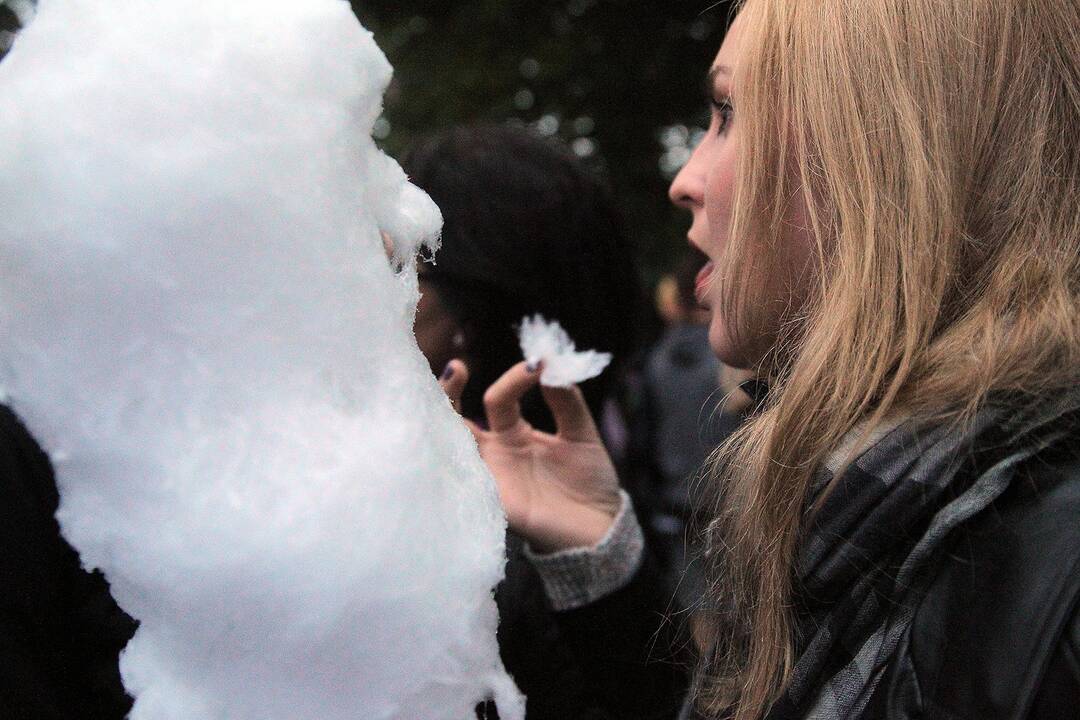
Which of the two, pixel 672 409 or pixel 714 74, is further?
pixel 672 409

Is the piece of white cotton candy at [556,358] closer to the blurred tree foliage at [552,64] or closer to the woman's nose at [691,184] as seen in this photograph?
the woman's nose at [691,184]

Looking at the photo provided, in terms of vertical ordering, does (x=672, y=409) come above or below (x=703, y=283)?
below

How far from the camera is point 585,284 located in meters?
2.06

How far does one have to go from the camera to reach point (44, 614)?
1.02 meters

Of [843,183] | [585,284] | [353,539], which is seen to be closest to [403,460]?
[353,539]

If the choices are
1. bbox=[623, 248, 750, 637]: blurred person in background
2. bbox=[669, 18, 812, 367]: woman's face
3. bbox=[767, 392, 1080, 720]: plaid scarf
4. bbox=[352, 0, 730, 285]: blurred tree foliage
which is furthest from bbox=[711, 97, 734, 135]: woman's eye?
bbox=[352, 0, 730, 285]: blurred tree foliage

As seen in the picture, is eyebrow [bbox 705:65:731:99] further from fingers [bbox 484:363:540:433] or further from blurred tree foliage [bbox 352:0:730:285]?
blurred tree foliage [bbox 352:0:730:285]

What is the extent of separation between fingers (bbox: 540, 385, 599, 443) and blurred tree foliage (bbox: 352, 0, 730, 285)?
14.9ft

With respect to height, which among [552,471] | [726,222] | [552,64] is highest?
[726,222]

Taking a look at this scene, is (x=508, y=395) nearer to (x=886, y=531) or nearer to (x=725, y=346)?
(x=725, y=346)

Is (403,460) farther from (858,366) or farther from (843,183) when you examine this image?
(843,183)

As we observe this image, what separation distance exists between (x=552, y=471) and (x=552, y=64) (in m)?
5.25

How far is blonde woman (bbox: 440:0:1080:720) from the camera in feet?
2.89

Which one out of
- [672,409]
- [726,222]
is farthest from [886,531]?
[672,409]
